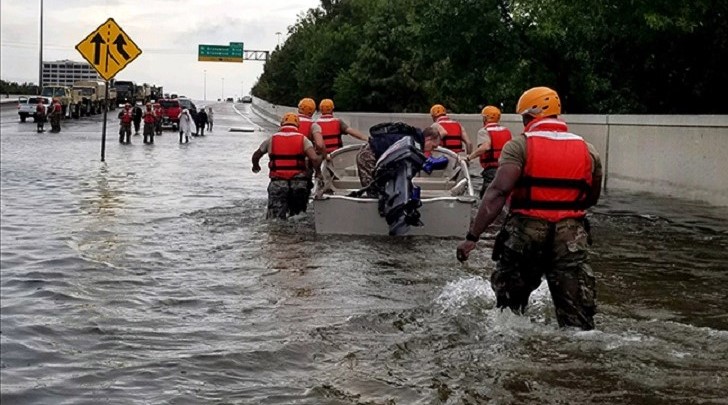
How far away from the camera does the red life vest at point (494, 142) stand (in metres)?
15.2

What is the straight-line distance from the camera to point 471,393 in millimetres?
6371

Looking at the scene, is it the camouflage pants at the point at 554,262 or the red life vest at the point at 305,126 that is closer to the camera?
the camouflage pants at the point at 554,262

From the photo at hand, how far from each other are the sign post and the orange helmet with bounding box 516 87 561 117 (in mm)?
17754

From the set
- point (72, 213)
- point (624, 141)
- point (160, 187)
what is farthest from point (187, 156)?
point (72, 213)

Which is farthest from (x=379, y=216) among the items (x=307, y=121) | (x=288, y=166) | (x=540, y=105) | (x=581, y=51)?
(x=581, y=51)

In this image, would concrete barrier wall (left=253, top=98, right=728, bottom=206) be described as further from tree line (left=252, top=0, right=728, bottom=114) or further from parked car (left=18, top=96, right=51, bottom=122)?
parked car (left=18, top=96, right=51, bottom=122)

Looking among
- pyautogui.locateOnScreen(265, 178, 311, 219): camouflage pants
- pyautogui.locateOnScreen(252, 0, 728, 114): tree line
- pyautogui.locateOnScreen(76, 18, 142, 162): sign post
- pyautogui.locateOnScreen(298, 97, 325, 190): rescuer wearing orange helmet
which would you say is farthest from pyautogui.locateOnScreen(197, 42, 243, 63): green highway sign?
pyautogui.locateOnScreen(265, 178, 311, 219): camouflage pants

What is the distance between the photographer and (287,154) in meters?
13.9

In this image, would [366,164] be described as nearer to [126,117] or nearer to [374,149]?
[374,149]

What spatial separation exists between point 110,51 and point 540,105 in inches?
740

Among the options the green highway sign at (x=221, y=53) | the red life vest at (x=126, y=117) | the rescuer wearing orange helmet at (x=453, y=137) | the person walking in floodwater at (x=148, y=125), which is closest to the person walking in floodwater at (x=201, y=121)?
the person walking in floodwater at (x=148, y=125)

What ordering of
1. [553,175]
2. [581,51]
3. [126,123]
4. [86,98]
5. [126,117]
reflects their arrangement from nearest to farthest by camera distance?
[553,175]
[581,51]
[126,117]
[126,123]
[86,98]

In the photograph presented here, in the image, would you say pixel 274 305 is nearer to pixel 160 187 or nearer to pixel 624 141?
pixel 160 187

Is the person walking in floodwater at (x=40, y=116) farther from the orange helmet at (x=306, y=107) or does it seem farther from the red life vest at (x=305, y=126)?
the red life vest at (x=305, y=126)
